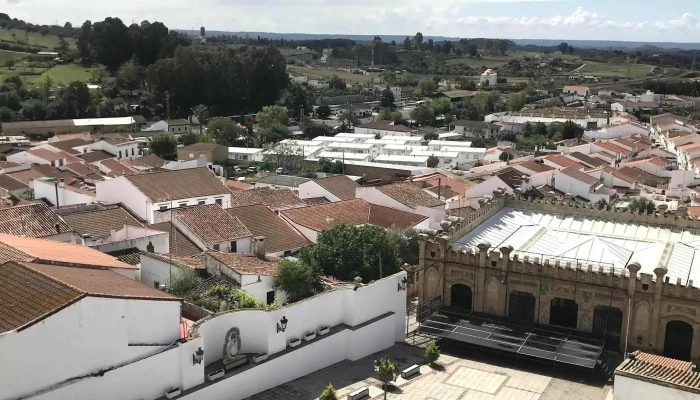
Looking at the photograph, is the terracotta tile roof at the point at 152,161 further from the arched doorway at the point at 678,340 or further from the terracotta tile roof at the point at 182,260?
the arched doorway at the point at 678,340

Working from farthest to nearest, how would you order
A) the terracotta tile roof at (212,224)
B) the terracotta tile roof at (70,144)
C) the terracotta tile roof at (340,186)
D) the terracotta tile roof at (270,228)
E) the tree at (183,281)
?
the terracotta tile roof at (70,144) → the terracotta tile roof at (340,186) → the terracotta tile roof at (270,228) → the terracotta tile roof at (212,224) → the tree at (183,281)

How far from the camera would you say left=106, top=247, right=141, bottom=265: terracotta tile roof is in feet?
88.0

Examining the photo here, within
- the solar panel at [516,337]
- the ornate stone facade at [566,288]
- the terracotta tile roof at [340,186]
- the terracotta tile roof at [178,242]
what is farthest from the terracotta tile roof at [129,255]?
the terracotta tile roof at [340,186]

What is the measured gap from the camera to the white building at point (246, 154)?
2943 inches

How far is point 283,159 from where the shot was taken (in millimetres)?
70750

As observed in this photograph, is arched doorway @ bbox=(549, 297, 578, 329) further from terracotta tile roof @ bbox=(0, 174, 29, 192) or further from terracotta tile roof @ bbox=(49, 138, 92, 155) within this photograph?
terracotta tile roof @ bbox=(49, 138, 92, 155)

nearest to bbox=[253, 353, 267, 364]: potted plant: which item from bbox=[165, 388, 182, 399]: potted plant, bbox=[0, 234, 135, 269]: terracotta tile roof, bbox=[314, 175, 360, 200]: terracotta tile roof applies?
bbox=[165, 388, 182, 399]: potted plant

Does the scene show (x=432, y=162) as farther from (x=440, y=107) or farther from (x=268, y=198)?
(x=440, y=107)

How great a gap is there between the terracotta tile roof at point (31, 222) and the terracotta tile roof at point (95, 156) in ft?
110

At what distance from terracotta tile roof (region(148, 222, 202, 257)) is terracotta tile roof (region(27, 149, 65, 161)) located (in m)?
31.5

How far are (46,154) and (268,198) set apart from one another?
92.8 ft

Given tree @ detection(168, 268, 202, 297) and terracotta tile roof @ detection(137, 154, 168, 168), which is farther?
terracotta tile roof @ detection(137, 154, 168, 168)

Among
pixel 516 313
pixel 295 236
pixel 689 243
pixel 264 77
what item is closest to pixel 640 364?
pixel 516 313

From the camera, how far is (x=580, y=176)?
52.9 m
